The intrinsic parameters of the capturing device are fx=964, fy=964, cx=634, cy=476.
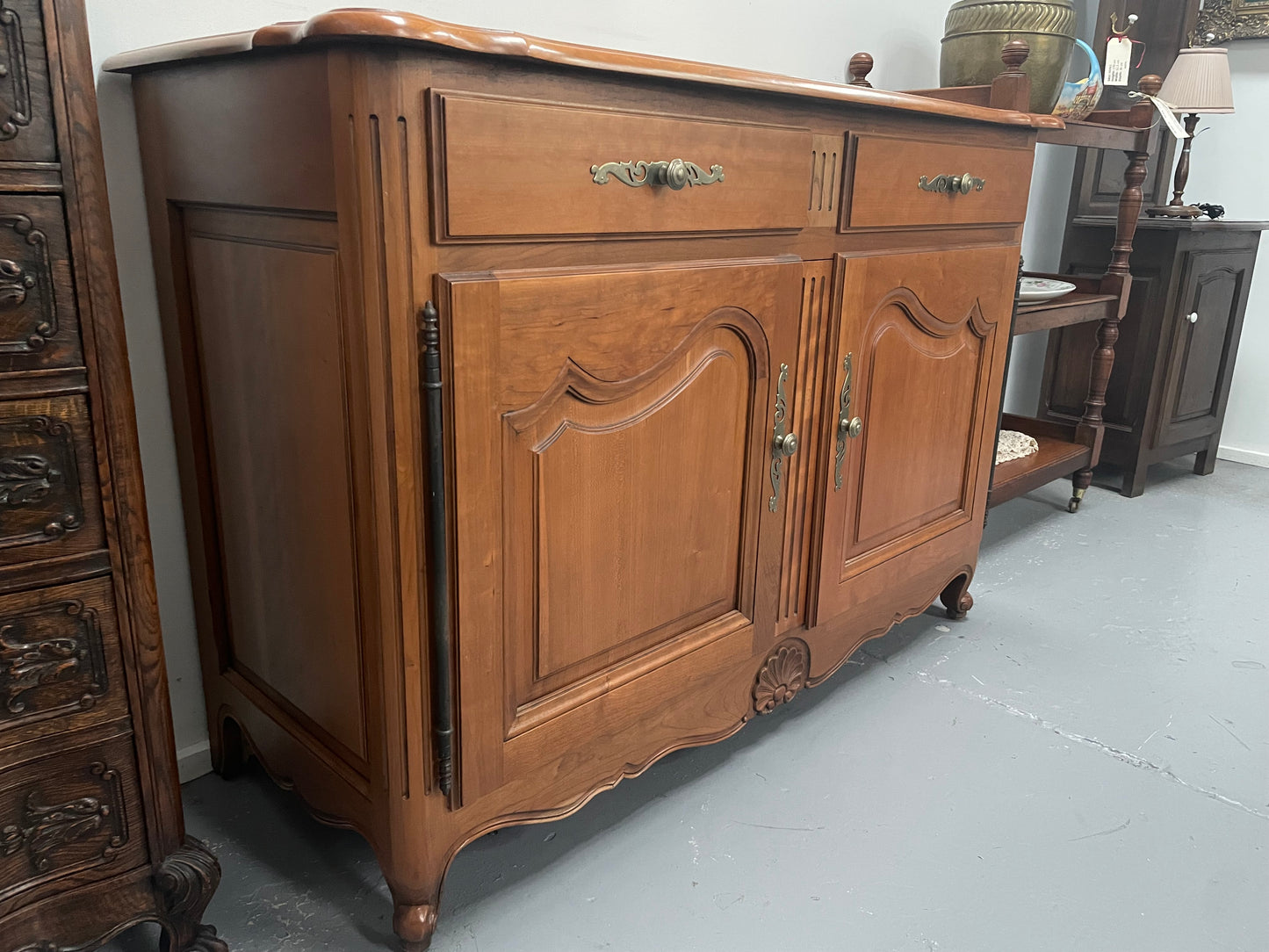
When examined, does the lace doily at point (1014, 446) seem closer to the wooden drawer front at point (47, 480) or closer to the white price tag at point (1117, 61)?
the white price tag at point (1117, 61)

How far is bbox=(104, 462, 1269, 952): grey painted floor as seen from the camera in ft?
3.81

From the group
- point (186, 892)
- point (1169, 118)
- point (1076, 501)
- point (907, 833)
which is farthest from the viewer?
point (1076, 501)

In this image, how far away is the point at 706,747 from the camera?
1.53 m

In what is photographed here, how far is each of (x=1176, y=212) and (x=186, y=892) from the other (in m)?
2.84

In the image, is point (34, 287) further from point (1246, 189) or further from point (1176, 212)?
point (1246, 189)

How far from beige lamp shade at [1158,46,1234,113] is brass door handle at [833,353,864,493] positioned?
1.81 m

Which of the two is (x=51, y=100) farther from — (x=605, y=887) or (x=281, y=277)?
(x=605, y=887)

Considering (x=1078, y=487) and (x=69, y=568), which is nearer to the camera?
(x=69, y=568)

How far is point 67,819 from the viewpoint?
95 cm

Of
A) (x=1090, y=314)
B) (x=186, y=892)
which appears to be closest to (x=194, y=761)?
(x=186, y=892)

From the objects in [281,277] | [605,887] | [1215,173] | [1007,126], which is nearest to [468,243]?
[281,277]

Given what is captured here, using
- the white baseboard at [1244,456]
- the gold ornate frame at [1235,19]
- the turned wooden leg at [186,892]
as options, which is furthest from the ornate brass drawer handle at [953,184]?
the white baseboard at [1244,456]

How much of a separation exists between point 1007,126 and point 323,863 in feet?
4.95

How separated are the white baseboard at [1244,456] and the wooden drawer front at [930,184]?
6.66ft
